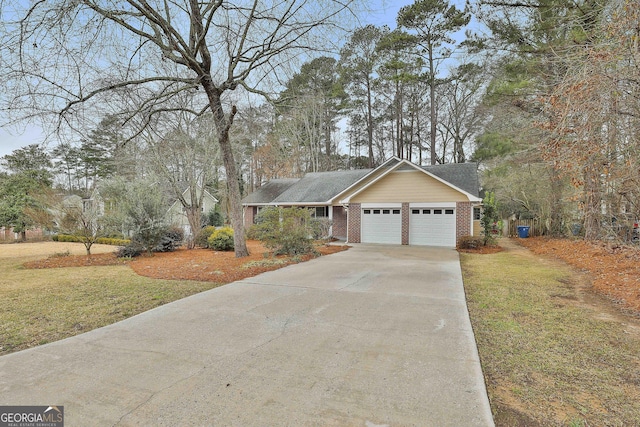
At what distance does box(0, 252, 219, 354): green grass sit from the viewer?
4.43m

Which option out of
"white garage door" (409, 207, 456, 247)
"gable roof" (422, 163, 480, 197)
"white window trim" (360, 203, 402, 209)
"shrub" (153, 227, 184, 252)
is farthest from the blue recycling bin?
"shrub" (153, 227, 184, 252)

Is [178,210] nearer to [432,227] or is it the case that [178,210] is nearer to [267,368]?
[432,227]

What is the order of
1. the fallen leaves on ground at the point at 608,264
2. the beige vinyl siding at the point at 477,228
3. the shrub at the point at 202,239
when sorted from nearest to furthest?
the fallen leaves on ground at the point at 608,264 → the shrub at the point at 202,239 → the beige vinyl siding at the point at 477,228

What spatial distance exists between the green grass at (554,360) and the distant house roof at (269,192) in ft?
54.4

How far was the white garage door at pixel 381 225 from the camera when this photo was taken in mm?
16188

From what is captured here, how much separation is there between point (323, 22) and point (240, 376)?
27.3ft

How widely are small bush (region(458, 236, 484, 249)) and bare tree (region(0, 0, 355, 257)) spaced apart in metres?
9.57

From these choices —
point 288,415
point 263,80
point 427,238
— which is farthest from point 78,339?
point 427,238

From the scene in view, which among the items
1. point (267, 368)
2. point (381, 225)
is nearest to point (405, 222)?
point (381, 225)

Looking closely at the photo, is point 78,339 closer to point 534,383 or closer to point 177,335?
point 177,335

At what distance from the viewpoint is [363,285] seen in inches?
275

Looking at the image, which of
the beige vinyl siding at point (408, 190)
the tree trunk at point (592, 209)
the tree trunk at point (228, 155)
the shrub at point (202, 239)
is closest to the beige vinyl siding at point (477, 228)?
the beige vinyl siding at point (408, 190)

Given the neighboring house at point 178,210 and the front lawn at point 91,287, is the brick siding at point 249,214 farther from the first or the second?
the front lawn at point 91,287

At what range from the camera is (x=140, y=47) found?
28.6 feet
